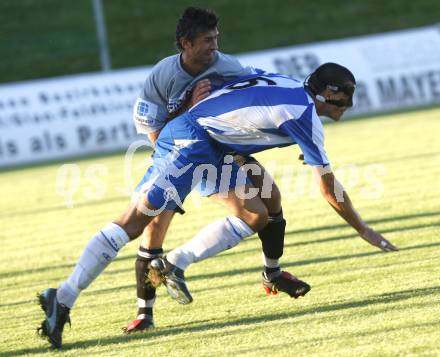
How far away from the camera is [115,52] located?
92.7 ft

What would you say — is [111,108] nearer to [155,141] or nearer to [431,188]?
[431,188]

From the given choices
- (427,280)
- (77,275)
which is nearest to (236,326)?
(77,275)

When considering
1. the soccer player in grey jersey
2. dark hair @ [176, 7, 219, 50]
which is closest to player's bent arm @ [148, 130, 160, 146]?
the soccer player in grey jersey

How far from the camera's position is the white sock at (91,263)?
5074 mm

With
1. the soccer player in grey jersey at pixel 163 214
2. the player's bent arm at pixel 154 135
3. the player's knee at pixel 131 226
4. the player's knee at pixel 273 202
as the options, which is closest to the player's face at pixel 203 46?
the soccer player in grey jersey at pixel 163 214

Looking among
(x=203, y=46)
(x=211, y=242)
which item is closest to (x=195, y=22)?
(x=203, y=46)

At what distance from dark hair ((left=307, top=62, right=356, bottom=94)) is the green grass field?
1149mm

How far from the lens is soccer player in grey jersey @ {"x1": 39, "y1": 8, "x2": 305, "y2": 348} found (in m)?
5.08

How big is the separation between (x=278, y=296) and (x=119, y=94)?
1401 centimetres

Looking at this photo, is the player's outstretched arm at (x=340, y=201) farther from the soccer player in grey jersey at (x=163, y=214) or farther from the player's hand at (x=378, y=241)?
the soccer player in grey jersey at (x=163, y=214)

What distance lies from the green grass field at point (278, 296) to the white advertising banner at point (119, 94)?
21.5 ft

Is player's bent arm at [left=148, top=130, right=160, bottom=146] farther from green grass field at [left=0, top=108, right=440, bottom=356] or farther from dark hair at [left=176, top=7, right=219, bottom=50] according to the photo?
green grass field at [left=0, top=108, right=440, bottom=356]

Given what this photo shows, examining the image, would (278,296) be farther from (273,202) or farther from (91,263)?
(91,263)

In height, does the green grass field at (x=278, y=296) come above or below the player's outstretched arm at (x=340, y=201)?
below
